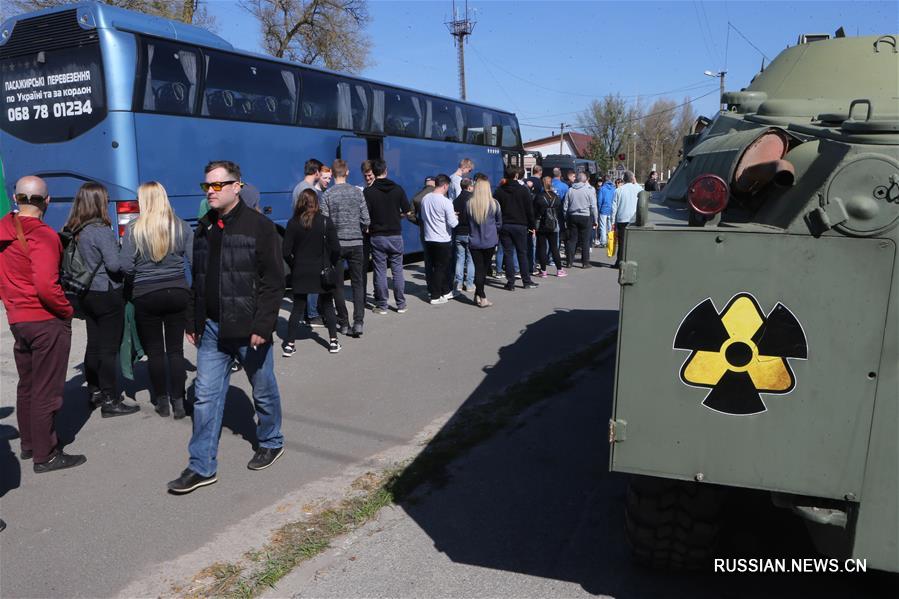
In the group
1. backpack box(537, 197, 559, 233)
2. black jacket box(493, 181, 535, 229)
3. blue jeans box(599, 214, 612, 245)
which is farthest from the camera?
blue jeans box(599, 214, 612, 245)

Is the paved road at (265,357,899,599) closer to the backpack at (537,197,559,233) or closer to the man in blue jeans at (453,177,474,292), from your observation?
the man in blue jeans at (453,177,474,292)

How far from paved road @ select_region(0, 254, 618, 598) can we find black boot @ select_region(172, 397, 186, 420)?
7 cm

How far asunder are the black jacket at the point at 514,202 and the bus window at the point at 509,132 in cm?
940

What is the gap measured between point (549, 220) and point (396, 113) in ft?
14.6

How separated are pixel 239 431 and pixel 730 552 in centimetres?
359

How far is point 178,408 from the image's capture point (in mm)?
5855

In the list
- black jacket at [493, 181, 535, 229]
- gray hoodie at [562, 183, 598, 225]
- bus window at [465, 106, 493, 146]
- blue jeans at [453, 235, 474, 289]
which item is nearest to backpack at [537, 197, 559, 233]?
gray hoodie at [562, 183, 598, 225]

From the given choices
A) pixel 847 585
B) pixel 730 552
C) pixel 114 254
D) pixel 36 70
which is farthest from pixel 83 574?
pixel 36 70

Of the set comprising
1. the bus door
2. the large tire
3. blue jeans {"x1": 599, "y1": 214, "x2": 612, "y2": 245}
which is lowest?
the large tire

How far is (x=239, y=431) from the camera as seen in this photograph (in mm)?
5566

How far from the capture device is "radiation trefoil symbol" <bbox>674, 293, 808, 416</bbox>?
2.68m

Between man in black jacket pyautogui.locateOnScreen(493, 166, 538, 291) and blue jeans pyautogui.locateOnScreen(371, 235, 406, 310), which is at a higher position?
man in black jacket pyautogui.locateOnScreen(493, 166, 538, 291)

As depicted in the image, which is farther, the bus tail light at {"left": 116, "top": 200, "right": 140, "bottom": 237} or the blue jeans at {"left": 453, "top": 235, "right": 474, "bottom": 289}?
the blue jeans at {"left": 453, "top": 235, "right": 474, "bottom": 289}

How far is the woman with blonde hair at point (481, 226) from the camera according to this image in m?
10.2
